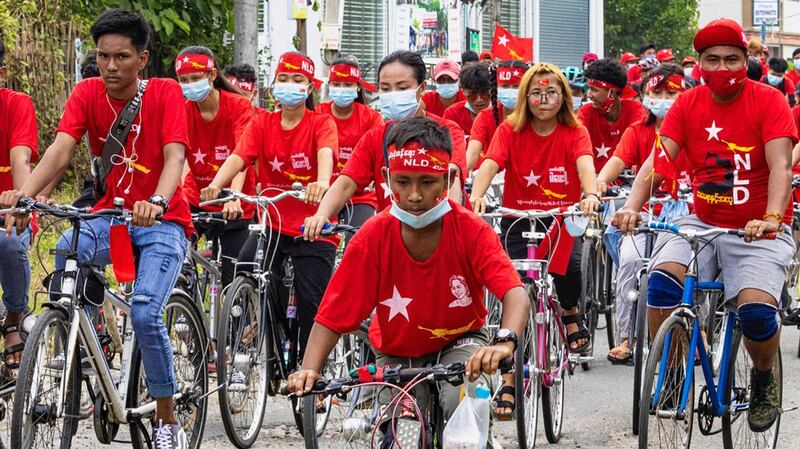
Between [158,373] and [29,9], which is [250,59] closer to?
[29,9]

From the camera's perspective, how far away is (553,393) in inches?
320

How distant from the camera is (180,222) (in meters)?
6.93

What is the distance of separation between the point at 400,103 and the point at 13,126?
6.98 ft

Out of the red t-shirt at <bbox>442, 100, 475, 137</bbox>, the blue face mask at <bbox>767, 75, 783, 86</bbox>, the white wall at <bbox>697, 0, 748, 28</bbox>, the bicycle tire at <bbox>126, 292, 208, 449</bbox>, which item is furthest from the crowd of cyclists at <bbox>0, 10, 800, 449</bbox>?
the white wall at <bbox>697, 0, 748, 28</bbox>

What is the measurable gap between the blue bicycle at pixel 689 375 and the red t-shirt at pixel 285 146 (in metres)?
2.66

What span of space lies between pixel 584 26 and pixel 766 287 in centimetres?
3156

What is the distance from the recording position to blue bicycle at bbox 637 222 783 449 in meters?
6.43

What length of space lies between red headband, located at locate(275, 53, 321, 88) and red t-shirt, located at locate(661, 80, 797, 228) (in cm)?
273

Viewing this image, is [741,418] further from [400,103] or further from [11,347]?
[11,347]

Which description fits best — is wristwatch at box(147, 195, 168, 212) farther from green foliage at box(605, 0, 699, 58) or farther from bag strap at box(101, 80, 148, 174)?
green foliage at box(605, 0, 699, 58)

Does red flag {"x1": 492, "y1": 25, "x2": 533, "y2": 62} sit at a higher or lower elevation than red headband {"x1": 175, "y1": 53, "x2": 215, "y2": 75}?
higher

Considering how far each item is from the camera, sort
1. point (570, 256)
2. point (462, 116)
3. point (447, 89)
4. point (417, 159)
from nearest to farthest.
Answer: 1. point (417, 159)
2. point (570, 256)
3. point (462, 116)
4. point (447, 89)

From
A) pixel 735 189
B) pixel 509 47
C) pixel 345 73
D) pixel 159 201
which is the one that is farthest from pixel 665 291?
pixel 509 47

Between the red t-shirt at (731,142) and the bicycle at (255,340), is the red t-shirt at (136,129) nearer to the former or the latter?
the bicycle at (255,340)
